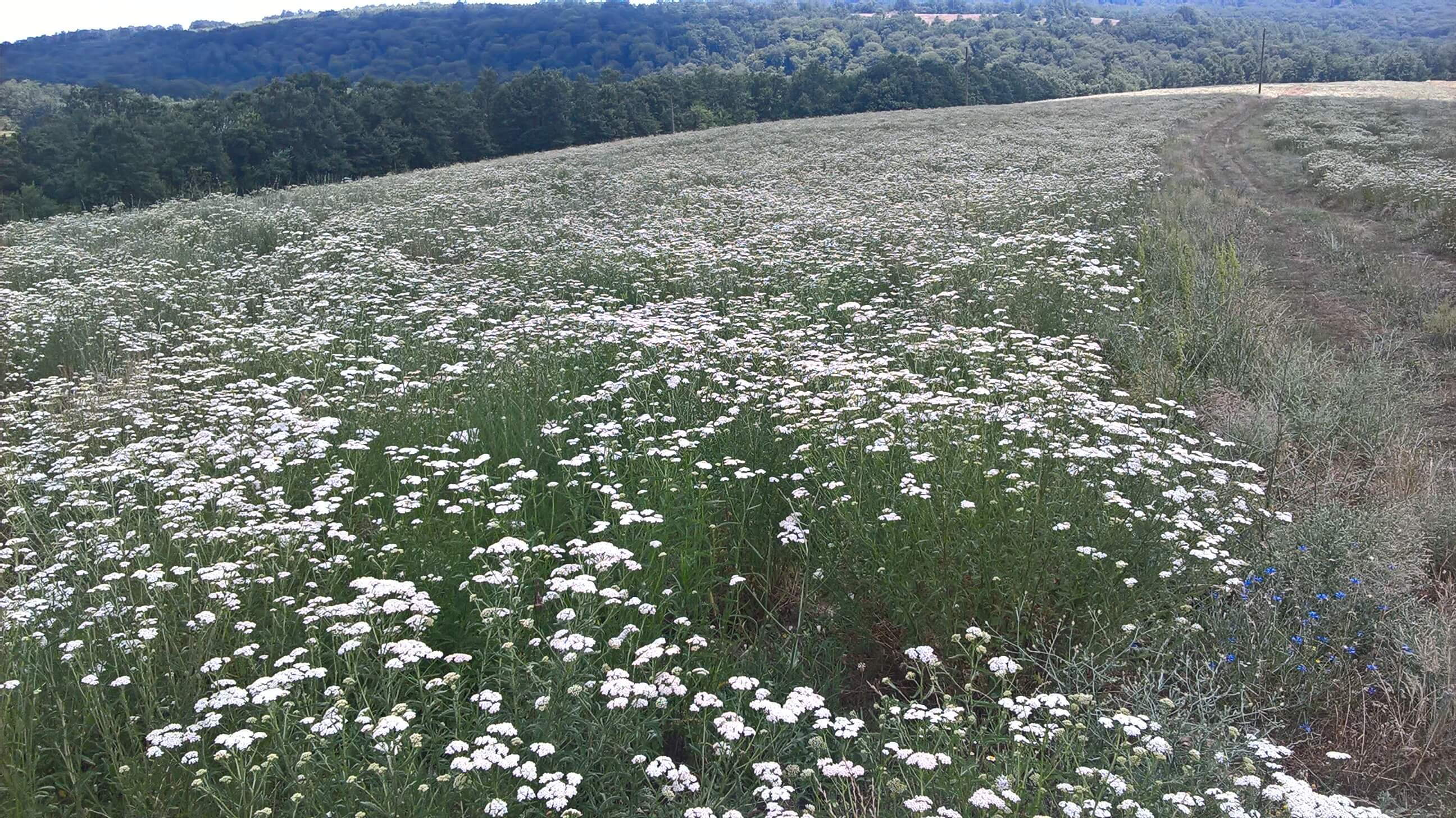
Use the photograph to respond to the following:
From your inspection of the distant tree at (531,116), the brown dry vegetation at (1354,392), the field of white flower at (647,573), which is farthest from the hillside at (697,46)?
the field of white flower at (647,573)

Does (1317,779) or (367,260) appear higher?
(367,260)

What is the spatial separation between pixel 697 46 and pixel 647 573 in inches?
4299

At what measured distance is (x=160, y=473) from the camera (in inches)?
184

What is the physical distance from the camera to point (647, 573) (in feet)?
12.7

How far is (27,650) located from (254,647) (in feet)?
3.04

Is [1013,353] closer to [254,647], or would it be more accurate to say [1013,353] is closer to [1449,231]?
[254,647]

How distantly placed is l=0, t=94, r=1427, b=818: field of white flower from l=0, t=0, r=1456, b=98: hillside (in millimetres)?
75056

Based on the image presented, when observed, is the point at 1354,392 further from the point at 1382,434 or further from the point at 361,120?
the point at 361,120

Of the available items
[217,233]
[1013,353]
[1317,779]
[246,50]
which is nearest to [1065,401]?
[1013,353]

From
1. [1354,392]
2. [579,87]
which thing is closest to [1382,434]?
[1354,392]

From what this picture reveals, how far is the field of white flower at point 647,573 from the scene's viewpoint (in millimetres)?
2797

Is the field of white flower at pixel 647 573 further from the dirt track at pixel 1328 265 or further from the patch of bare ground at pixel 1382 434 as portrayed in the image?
the dirt track at pixel 1328 265

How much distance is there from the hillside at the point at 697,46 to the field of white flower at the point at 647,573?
2955 inches

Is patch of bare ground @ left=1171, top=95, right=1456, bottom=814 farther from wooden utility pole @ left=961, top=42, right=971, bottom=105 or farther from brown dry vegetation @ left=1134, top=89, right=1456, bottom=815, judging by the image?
wooden utility pole @ left=961, top=42, right=971, bottom=105
